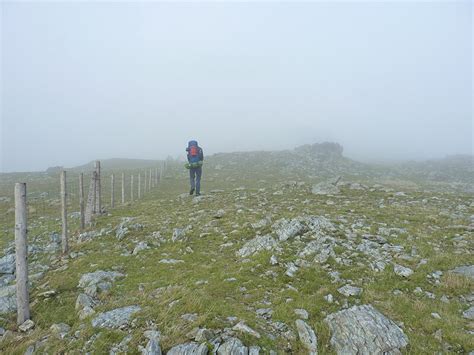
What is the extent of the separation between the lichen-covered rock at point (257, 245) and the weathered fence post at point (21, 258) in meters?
6.83

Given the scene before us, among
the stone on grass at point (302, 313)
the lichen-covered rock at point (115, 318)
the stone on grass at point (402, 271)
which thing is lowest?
the lichen-covered rock at point (115, 318)

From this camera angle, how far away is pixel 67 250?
12883mm

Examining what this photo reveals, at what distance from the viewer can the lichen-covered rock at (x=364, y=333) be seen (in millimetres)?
5703

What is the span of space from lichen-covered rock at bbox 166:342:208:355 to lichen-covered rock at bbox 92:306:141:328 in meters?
1.78

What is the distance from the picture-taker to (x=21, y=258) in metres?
7.93

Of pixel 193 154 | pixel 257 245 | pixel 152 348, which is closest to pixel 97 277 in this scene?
pixel 152 348

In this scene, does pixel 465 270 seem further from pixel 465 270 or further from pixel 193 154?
pixel 193 154

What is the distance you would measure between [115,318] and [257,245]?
5.86 metres

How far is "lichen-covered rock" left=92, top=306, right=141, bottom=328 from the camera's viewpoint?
679cm

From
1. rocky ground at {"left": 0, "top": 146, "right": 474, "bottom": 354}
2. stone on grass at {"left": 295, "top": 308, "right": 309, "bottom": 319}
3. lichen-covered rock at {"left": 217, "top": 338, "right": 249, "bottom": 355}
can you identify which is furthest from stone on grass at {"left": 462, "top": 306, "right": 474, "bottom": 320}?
lichen-covered rock at {"left": 217, "top": 338, "right": 249, "bottom": 355}

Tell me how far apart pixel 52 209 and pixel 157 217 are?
13.1 metres

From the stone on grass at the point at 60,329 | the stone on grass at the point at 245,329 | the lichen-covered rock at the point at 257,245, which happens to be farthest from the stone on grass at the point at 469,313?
the stone on grass at the point at 60,329

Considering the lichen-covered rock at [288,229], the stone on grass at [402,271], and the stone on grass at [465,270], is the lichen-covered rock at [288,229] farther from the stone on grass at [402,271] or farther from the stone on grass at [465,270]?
the stone on grass at [465,270]

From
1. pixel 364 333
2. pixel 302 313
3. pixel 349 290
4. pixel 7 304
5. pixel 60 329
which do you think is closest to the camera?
pixel 364 333
